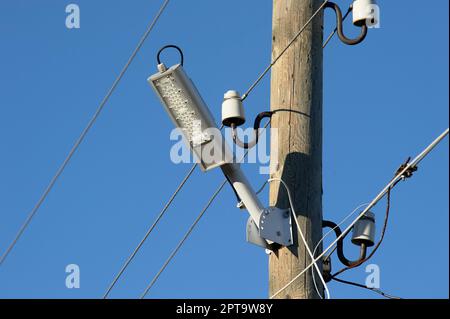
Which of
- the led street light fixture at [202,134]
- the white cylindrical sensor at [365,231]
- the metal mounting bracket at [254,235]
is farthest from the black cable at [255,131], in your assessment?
the white cylindrical sensor at [365,231]

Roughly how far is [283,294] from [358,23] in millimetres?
1750

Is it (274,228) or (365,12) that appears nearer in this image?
(274,228)

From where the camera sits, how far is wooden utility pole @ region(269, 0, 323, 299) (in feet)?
34.6

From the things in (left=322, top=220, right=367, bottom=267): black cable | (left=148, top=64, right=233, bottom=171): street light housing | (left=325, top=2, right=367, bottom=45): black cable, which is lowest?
(left=322, top=220, right=367, bottom=267): black cable

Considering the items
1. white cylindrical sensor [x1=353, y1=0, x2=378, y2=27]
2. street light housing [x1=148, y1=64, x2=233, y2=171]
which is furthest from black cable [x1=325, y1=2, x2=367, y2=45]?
street light housing [x1=148, y1=64, x2=233, y2=171]

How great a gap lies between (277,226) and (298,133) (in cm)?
57

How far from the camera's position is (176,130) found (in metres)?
10.8

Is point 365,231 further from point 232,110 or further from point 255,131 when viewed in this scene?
point 232,110

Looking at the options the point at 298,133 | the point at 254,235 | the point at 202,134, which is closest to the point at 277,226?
the point at 254,235

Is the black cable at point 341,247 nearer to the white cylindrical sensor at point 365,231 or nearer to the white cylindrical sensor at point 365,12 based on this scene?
the white cylindrical sensor at point 365,231

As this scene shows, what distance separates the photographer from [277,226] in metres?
10.6

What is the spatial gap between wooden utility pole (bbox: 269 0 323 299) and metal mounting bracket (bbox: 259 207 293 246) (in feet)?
0.16

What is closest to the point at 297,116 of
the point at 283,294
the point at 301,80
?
the point at 301,80

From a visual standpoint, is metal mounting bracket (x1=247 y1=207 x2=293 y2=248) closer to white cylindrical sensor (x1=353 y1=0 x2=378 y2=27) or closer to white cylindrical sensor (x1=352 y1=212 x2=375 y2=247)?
white cylindrical sensor (x1=352 y1=212 x2=375 y2=247)
